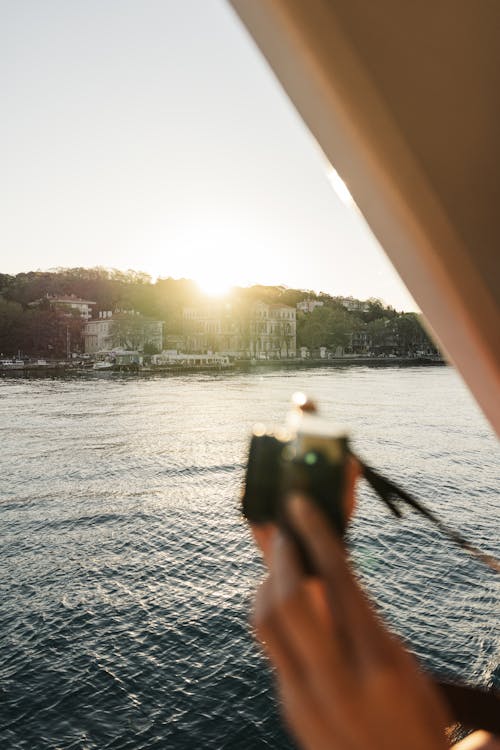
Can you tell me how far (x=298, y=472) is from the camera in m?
0.56

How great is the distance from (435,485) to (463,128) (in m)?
17.2

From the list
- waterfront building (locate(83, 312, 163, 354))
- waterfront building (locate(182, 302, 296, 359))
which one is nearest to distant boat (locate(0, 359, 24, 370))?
waterfront building (locate(83, 312, 163, 354))

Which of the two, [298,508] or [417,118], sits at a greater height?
[417,118]

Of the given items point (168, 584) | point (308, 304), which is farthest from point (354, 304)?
point (168, 584)

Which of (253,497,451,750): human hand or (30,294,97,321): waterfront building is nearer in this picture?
(253,497,451,750): human hand

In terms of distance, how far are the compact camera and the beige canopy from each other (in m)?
0.49

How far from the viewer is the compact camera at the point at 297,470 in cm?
56

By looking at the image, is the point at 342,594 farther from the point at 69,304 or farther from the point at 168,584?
the point at 69,304

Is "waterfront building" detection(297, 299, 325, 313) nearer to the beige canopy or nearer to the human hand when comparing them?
the beige canopy

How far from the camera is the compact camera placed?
56 centimetres

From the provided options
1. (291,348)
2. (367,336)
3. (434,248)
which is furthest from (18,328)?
(434,248)

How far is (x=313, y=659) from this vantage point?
0.50 metres

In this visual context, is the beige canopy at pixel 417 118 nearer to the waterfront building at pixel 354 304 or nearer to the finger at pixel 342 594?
the finger at pixel 342 594

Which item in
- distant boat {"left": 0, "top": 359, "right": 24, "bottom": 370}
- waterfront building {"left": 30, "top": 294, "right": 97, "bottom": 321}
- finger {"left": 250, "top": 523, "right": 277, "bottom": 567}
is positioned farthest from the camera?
waterfront building {"left": 30, "top": 294, "right": 97, "bottom": 321}
